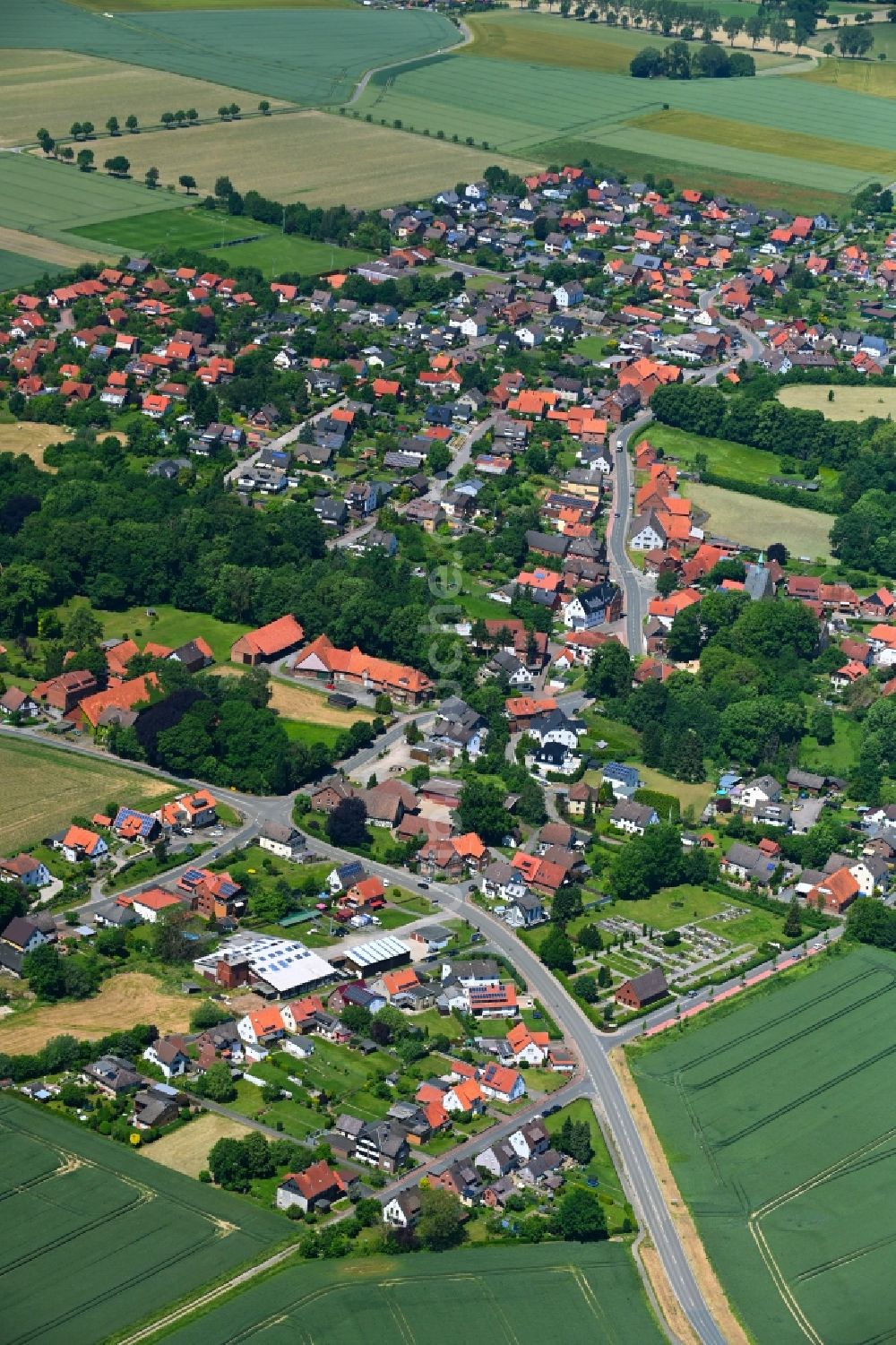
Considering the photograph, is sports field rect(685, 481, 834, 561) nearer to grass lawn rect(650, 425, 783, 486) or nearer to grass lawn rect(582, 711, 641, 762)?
grass lawn rect(650, 425, 783, 486)

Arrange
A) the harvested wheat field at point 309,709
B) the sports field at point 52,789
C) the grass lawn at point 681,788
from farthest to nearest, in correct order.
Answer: the harvested wheat field at point 309,709 < the grass lawn at point 681,788 < the sports field at point 52,789

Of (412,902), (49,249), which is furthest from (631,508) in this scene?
(49,249)

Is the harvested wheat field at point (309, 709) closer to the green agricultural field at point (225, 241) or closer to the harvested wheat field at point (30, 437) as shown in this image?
the harvested wheat field at point (30, 437)

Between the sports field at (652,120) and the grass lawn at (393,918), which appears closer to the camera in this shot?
the grass lawn at (393,918)

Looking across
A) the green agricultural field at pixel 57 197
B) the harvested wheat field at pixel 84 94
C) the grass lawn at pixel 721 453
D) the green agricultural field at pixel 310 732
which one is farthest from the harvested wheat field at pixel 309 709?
the harvested wheat field at pixel 84 94

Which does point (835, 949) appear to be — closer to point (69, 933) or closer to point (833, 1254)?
point (833, 1254)

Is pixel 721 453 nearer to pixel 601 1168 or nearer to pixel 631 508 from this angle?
pixel 631 508

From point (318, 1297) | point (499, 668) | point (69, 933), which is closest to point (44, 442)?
point (499, 668)
